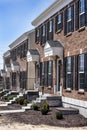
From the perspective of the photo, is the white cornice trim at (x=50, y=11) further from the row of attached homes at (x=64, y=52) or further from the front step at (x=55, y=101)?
the front step at (x=55, y=101)

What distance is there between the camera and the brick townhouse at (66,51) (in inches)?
798

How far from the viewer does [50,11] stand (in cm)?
2702

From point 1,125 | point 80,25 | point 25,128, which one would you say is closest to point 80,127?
point 25,128

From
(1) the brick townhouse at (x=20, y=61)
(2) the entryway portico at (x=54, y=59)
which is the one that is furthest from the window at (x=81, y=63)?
(1) the brick townhouse at (x=20, y=61)

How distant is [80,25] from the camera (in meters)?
20.7

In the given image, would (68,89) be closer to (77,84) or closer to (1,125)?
(77,84)

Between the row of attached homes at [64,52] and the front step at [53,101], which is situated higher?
the row of attached homes at [64,52]

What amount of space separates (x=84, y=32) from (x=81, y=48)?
0.98m

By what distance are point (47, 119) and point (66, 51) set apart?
243 inches

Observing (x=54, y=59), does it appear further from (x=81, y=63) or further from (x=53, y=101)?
(x=81, y=63)

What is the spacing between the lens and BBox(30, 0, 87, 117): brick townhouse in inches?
798

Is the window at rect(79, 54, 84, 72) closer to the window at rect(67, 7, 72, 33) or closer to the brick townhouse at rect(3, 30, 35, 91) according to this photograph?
the window at rect(67, 7, 72, 33)

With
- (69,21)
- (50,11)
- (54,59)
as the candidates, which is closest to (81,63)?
(69,21)

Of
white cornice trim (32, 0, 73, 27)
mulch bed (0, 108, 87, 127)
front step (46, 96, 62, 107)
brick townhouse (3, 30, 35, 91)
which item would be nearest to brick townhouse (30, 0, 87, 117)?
white cornice trim (32, 0, 73, 27)
